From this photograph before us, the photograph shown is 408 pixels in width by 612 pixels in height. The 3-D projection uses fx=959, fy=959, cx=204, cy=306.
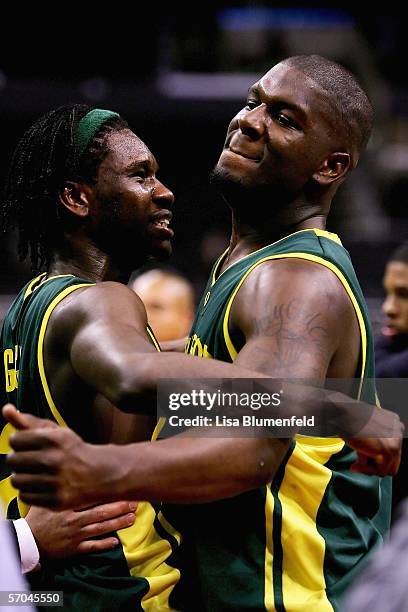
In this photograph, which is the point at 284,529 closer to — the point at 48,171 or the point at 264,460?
the point at 264,460

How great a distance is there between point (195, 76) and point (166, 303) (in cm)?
686

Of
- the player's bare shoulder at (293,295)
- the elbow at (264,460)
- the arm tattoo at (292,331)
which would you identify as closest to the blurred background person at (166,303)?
the player's bare shoulder at (293,295)

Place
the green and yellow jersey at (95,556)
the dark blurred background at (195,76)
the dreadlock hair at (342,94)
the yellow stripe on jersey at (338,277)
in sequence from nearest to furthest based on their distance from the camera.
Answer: the yellow stripe on jersey at (338,277) < the green and yellow jersey at (95,556) < the dreadlock hair at (342,94) < the dark blurred background at (195,76)

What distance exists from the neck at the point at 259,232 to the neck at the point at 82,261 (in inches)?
15.2

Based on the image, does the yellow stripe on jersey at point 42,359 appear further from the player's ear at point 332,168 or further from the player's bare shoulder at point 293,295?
the player's ear at point 332,168

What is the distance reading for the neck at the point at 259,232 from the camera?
2.93 metres

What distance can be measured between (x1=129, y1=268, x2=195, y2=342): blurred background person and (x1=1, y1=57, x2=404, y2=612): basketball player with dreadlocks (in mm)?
2941

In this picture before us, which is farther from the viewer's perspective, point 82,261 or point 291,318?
point 82,261

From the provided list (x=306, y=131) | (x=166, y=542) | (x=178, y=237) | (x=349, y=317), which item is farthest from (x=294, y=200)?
(x=178, y=237)

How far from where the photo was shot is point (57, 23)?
12.9 m

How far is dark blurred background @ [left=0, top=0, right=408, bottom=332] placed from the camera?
1206 centimetres

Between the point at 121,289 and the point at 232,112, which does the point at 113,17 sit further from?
the point at 121,289

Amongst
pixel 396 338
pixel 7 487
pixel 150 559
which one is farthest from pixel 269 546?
pixel 396 338

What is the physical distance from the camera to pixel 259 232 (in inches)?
117
